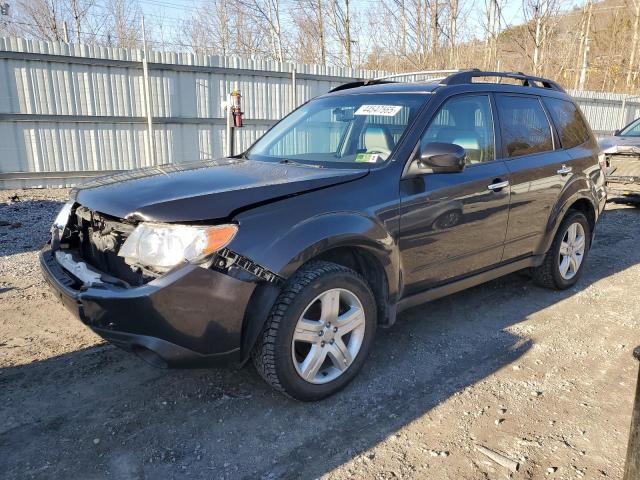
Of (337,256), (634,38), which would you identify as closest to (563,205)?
(337,256)

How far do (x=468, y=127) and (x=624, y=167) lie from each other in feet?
20.2

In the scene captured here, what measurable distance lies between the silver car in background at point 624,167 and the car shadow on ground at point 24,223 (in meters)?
8.64

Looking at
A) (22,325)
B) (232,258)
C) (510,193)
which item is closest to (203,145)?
(22,325)

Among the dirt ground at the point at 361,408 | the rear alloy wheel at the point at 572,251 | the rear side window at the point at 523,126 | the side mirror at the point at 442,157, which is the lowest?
the dirt ground at the point at 361,408

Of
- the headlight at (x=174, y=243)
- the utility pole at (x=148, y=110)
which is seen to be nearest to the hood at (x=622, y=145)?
the headlight at (x=174, y=243)

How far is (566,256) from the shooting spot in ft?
16.2

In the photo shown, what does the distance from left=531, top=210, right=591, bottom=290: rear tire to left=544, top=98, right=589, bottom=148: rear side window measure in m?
0.68

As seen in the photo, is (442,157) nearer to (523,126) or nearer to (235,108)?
(523,126)

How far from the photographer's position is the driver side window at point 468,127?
11.9ft

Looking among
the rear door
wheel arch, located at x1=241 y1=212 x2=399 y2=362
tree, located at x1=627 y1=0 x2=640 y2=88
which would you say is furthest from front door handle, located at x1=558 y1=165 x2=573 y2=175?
tree, located at x1=627 y1=0 x2=640 y2=88

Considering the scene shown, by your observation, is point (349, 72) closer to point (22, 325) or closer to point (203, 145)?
point (203, 145)

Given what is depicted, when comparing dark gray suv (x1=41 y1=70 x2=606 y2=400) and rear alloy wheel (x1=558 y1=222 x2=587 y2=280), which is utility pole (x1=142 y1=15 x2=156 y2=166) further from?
rear alloy wheel (x1=558 y1=222 x2=587 y2=280)

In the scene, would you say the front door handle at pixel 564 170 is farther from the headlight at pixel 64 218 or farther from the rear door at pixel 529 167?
the headlight at pixel 64 218

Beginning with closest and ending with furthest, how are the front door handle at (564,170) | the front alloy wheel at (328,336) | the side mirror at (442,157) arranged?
1. the front alloy wheel at (328,336)
2. the side mirror at (442,157)
3. the front door handle at (564,170)
